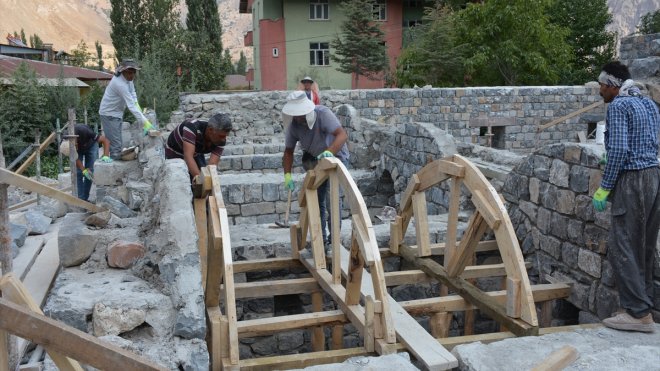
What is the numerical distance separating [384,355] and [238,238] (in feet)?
9.99

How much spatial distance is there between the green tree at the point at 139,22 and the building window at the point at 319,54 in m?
6.80

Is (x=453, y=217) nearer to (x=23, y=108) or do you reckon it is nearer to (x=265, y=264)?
(x=265, y=264)

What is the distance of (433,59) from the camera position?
21.3m

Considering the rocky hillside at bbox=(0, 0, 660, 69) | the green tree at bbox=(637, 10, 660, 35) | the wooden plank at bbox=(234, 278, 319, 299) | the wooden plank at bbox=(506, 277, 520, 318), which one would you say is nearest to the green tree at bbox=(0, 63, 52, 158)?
the wooden plank at bbox=(234, 278, 319, 299)

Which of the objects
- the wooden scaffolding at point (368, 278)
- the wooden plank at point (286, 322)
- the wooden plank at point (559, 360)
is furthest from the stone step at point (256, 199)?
the wooden plank at point (559, 360)

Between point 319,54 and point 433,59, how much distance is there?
31.7 feet

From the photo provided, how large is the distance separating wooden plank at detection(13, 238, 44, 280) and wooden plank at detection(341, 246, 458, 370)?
8.60ft

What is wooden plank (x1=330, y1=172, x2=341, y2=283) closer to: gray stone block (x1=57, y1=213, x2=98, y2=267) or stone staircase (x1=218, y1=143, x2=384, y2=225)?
gray stone block (x1=57, y1=213, x2=98, y2=267)

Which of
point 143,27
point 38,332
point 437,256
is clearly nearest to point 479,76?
point 143,27

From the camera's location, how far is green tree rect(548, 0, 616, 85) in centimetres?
2914

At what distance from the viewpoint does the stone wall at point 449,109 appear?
13297 mm

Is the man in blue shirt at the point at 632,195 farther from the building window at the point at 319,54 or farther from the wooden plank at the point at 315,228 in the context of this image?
the building window at the point at 319,54

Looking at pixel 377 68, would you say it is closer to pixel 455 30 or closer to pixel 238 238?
pixel 455 30

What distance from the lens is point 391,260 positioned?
6055 mm
